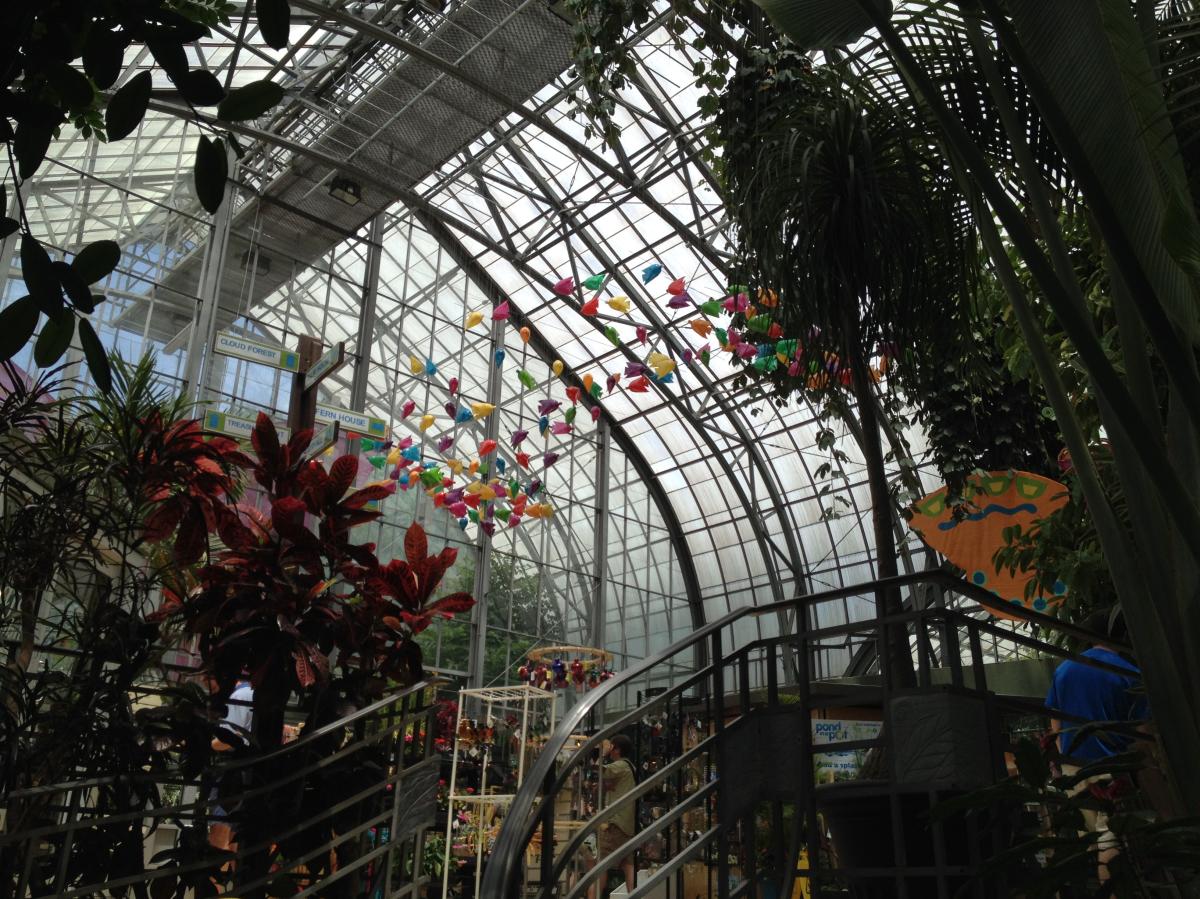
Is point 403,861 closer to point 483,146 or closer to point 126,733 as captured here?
point 126,733

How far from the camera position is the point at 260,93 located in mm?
852

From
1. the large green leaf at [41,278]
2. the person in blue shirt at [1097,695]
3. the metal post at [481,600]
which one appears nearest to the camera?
the large green leaf at [41,278]

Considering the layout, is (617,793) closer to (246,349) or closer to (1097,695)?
(246,349)

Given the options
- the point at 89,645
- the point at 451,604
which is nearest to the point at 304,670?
the point at 89,645

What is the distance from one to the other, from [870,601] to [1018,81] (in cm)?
1448

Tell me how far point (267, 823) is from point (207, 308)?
31.6 ft

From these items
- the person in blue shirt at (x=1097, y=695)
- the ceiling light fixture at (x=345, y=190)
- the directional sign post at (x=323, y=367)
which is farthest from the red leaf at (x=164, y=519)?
the ceiling light fixture at (x=345, y=190)

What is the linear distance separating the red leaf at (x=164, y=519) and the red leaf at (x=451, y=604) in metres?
0.80

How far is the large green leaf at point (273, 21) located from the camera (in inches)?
33.8

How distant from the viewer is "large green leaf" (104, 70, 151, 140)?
2.68 feet

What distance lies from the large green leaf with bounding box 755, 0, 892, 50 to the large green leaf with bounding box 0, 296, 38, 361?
5.23 feet

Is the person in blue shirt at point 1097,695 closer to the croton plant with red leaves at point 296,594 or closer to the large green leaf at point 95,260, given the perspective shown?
the croton plant with red leaves at point 296,594

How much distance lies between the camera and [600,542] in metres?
16.8

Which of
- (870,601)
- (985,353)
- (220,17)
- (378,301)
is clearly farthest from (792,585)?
(220,17)
